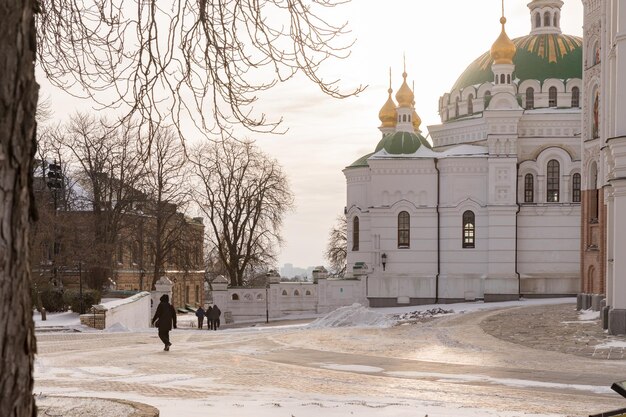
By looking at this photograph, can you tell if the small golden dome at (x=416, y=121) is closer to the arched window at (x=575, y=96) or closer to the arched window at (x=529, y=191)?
the arched window at (x=575, y=96)

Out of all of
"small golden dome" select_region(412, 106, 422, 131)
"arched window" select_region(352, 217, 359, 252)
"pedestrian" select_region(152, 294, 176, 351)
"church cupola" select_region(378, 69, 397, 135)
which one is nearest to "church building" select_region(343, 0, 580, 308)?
"arched window" select_region(352, 217, 359, 252)

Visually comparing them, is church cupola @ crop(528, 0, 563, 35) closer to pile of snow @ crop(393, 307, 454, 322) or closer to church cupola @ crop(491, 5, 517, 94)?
church cupola @ crop(491, 5, 517, 94)

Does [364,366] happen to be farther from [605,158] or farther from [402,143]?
[402,143]

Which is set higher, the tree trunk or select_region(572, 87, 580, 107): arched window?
select_region(572, 87, 580, 107): arched window

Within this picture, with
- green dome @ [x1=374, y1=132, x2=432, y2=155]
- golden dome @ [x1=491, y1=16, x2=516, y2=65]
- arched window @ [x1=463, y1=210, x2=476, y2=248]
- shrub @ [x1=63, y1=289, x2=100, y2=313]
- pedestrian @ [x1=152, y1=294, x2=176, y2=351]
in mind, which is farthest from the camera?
golden dome @ [x1=491, y1=16, x2=516, y2=65]

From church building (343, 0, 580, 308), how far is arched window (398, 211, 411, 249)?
0.05m

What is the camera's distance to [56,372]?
15500 millimetres

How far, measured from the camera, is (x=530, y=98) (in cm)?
4981

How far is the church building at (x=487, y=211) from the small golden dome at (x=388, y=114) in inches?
274

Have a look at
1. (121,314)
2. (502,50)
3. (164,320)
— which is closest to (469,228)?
(502,50)

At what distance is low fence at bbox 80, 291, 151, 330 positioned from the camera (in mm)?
28969

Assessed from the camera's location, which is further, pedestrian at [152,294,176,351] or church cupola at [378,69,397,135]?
church cupola at [378,69,397,135]

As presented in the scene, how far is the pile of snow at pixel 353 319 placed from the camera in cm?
3381

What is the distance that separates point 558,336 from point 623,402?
11950 millimetres
